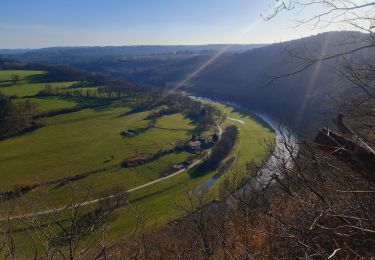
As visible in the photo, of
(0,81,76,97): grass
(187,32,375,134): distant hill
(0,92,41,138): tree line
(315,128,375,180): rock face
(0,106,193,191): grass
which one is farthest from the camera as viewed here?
(0,81,76,97): grass

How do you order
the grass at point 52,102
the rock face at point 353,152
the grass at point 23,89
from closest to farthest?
the rock face at point 353,152
the grass at point 52,102
the grass at point 23,89

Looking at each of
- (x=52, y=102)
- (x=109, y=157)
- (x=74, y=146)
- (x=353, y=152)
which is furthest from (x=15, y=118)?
(x=353, y=152)

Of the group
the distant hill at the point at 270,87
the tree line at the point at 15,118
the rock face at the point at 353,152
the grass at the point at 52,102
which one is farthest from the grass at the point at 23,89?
the rock face at the point at 353,152

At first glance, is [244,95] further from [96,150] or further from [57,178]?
[57,178]

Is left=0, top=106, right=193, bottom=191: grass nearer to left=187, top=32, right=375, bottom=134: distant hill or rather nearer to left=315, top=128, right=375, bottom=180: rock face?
left=187, top=32, right=375, bottom=134: distant hill

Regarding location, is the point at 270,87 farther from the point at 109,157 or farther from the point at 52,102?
the point at 109,157

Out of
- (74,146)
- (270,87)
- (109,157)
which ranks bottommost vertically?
(74,146)

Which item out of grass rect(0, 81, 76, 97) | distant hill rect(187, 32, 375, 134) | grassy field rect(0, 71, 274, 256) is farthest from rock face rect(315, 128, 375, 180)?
grass rect(0, 81, 76, 97)

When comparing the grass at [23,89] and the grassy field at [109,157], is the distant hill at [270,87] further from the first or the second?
the grass at [23,89]
